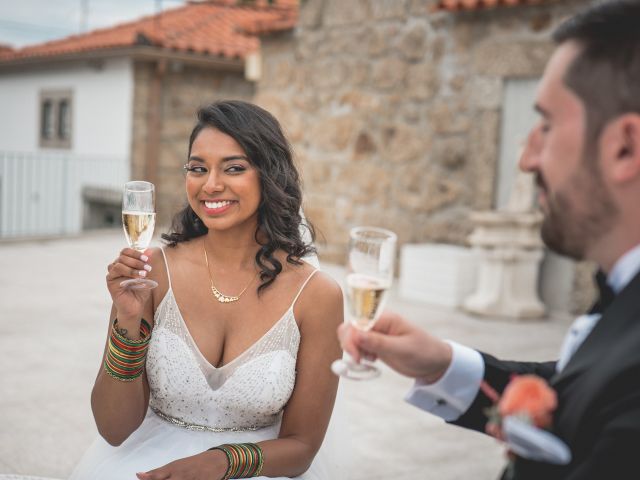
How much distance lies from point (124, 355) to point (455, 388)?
39.6 inches

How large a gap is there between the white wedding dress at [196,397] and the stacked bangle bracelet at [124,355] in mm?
135

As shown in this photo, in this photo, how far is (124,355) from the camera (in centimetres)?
209

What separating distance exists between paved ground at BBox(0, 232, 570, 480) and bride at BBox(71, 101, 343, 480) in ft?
4.41

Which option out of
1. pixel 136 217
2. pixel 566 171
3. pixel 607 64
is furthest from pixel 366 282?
pixel 136 217

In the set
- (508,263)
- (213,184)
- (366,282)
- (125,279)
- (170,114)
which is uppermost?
(170,114)

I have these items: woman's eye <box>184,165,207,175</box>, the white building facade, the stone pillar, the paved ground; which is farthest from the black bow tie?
the white building facade

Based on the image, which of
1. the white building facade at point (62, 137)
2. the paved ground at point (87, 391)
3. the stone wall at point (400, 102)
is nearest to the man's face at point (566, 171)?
the paved ground at point (87, 391)

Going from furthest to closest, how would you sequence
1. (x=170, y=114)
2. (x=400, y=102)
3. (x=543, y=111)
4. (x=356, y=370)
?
(x=170, y=114) < (x=400, y=102) < (x=356, y=370) < (x=543, y=111)

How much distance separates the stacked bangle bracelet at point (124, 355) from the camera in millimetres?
2070

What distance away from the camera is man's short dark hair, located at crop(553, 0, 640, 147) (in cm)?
106

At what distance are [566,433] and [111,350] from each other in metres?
1.37

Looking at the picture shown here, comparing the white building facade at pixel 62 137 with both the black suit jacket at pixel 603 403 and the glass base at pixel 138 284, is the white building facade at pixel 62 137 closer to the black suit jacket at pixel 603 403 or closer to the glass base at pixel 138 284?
the glass base at pixel 138 284

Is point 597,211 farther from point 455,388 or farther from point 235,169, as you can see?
point 235,169

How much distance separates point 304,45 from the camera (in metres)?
9.59
